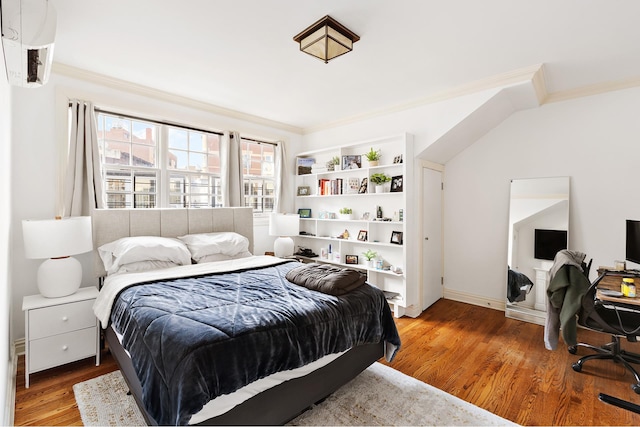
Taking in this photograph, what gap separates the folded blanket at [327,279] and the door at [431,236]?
6.10 ft

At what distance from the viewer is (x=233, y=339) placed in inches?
59.2

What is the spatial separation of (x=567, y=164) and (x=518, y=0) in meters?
2.32

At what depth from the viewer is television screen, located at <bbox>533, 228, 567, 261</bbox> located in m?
3.40

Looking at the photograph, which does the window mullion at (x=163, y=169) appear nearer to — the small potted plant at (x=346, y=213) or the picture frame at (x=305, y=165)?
the picture frame at (x=305, y=165)

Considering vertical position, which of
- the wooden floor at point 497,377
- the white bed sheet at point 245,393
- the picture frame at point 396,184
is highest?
the picture frame at point 396,184

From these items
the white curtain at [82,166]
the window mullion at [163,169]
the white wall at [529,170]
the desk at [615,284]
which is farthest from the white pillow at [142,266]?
the desk at [615,284]

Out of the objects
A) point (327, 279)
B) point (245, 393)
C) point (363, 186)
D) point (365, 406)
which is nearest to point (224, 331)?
point (245, 393)

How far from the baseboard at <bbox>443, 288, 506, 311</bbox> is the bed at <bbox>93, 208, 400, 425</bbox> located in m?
2.23

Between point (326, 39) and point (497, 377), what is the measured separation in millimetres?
2919

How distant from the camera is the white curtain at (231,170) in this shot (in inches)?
160

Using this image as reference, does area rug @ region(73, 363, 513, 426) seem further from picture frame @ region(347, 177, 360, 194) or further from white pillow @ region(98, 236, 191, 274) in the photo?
picture frame @ region(347, 177, 360, 194)

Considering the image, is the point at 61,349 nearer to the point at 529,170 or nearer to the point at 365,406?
the point at 365,406

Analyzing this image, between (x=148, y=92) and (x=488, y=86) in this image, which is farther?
(x=148, y=92)

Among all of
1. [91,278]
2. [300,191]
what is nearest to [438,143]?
[300,191]
